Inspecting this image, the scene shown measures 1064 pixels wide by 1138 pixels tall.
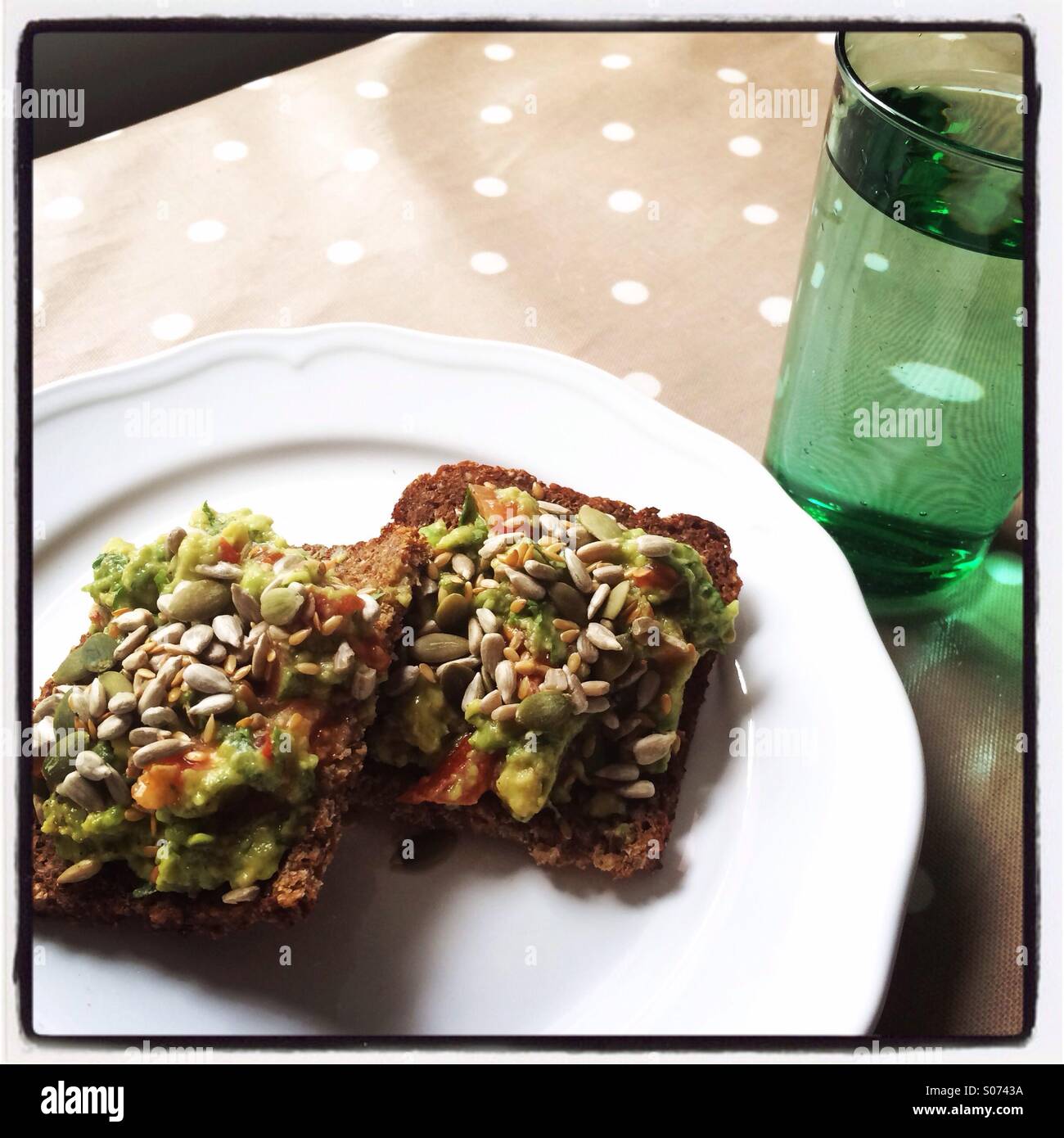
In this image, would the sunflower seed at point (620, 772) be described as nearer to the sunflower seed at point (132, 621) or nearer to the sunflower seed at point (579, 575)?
the sunflower seed at point (579, 575)

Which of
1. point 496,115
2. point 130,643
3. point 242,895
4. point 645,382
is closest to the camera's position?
point 242,895

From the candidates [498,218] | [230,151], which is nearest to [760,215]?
[498,218]

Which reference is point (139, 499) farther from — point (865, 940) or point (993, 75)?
point (993, 75)

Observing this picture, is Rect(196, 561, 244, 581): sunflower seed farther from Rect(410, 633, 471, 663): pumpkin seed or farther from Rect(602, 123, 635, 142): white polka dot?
Rect(602, 123, 635, 142): white polka dot

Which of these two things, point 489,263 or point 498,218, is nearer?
point 489,263

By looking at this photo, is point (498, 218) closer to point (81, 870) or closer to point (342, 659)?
point (342, 659)

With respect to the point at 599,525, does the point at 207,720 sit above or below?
below
